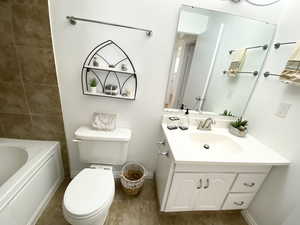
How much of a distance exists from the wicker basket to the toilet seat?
0.32m

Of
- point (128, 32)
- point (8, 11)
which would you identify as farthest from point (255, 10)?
point (8, 11)

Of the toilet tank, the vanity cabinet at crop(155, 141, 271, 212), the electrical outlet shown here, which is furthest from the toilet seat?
the electrical outlet

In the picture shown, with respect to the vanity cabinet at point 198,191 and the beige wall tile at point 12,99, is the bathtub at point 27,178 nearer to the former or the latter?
the beige wall tile at point 12,99

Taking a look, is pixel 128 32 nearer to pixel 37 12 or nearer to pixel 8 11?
pixel 37 12

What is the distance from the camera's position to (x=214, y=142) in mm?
1357

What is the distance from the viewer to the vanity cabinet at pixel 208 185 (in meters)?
1.01

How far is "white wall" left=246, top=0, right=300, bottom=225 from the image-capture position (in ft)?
3.27

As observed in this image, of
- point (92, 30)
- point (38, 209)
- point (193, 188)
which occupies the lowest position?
point (38, 209)

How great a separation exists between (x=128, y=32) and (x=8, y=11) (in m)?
0.88

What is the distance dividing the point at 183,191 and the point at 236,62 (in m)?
1.33

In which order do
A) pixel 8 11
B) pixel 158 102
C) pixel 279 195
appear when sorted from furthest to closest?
1. pixel 158 102
2. pixel 279 195
3. pixel 8 11

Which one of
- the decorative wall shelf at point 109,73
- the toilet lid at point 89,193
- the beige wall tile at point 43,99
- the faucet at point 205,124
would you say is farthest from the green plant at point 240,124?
the beige wall tile at point 43,99

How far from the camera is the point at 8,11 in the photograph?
97 centimetres

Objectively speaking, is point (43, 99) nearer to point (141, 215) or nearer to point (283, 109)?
point (141, 215)
